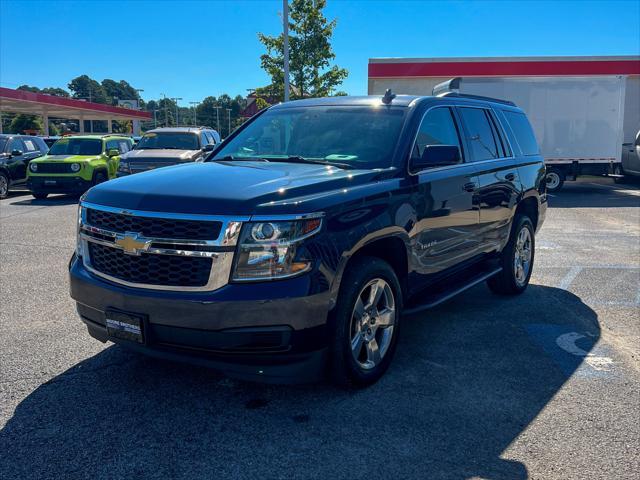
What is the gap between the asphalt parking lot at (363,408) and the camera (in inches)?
118

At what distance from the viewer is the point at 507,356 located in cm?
451

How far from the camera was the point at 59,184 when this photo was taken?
1536 centimetres

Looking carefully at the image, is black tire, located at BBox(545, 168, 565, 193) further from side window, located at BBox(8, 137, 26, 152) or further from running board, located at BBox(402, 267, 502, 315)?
side window, located at BBox(8, 137, 26, 152)

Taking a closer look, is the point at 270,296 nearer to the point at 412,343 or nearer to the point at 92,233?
the point at 92,233

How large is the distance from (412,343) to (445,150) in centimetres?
159

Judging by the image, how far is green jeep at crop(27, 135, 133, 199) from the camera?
15391mm

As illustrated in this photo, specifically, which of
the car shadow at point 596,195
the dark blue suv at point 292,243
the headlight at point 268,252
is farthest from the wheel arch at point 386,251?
the car shadow at point 596,195

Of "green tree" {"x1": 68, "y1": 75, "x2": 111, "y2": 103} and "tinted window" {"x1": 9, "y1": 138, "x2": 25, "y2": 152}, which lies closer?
"tinted window" {"x1": 9, "y1": 138, "x2": 25, "y2": 152}

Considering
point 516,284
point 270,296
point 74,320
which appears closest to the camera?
point 270,296

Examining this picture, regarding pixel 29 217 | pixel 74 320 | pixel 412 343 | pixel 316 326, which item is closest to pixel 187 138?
pixel 29 217

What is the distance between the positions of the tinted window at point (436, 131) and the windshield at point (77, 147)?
13885 millimetres

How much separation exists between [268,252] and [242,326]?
424 millimetres

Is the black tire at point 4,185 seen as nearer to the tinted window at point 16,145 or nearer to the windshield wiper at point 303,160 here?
the tinted window at point 16,145

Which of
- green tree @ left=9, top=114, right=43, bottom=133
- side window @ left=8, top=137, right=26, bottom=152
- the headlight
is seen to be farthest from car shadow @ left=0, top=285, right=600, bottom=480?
green tree @ left=9, top=114, right=43, bottom=133
